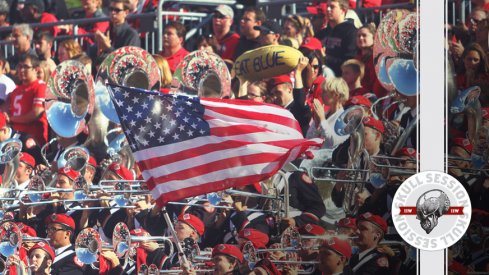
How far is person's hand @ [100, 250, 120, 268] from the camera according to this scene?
25.5ft

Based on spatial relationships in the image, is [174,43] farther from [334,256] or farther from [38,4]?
[334,256]

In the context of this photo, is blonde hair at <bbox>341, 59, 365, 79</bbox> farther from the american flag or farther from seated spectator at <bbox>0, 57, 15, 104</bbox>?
seated spectator at <bbox>0, 57, 15, 104</bbox>

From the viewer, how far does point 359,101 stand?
278 inches

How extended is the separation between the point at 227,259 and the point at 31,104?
1.73 metres

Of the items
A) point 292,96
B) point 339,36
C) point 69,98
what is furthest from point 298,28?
A: point 69,98

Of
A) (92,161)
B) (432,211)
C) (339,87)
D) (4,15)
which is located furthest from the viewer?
(4,15)

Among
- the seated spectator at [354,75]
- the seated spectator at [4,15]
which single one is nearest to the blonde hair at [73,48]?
the seated spectator at [4,15]

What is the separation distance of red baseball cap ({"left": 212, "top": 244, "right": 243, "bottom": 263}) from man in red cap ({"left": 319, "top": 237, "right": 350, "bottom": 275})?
487 mm

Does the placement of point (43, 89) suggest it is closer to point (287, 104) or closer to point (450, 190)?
point (287, 104)

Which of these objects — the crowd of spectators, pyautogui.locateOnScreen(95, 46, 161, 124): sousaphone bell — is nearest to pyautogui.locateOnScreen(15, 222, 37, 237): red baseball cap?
the crowd of spectators

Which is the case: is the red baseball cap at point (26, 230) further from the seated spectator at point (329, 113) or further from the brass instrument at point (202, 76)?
the seated spectator at point (329, 113)

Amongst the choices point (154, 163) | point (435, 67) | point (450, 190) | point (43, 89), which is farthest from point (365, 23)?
point (43, 89)

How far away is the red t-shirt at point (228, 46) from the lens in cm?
742

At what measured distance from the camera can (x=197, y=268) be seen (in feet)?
24.5
